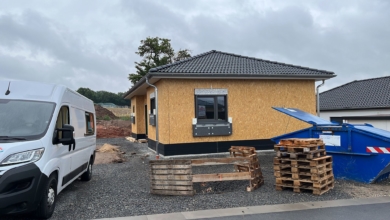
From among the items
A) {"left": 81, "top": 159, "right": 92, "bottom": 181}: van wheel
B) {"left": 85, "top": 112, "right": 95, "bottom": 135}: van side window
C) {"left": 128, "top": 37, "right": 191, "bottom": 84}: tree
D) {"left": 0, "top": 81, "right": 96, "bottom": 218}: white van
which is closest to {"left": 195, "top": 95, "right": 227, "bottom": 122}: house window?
{"left": 85, "top": 112, "right": 95, "bottom": 135}: van side window

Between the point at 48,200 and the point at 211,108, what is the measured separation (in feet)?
28.5

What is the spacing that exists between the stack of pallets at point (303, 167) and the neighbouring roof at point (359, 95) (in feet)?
58.8

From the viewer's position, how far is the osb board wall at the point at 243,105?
13.0 metres

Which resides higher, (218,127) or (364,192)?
(218,127)

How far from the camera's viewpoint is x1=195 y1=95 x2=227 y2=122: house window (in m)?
13.4

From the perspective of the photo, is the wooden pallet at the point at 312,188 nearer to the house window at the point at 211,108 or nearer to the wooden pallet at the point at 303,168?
the wooden pallet at the point at 303,168

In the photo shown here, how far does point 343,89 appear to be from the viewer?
101 ft

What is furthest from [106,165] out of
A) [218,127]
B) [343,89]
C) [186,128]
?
[343,89]

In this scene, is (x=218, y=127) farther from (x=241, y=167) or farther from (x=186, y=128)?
(x=241, y=167)

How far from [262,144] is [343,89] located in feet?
66.5

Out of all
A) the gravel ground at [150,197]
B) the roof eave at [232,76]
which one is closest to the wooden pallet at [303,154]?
the gravel ground at [150,197]

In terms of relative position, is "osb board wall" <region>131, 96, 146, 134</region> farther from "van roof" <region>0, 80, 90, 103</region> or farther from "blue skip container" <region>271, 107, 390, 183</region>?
"van roof" <region>0, 80, 90, 103</region>

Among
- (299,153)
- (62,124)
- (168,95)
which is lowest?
(299,153)

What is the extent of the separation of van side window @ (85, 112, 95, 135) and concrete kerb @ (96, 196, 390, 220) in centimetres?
386
